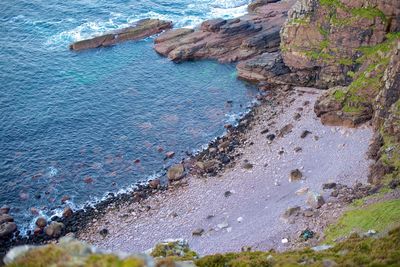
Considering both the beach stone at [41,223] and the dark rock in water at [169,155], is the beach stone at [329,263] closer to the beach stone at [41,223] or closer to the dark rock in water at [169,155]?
the beach stone at [41,223]

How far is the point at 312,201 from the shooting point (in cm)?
5997

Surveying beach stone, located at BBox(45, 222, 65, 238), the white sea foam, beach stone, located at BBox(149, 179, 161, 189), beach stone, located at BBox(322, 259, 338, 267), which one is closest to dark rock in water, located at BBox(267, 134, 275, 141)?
beach stone, located at BBox(149, 179, 161, 189)

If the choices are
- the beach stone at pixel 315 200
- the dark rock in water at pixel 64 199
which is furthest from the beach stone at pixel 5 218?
the beach stone at pixel 315 200

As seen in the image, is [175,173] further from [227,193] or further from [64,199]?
[64,199]

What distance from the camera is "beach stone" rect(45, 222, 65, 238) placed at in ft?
218

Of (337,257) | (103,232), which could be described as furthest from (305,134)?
(337,257)

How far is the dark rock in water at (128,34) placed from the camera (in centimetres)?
11256

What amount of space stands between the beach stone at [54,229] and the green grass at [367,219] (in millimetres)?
36193

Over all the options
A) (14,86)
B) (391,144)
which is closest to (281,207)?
(391,144)

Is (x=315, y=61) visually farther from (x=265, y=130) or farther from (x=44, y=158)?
(x=44, y=158)

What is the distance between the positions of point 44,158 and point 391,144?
53.8 meters

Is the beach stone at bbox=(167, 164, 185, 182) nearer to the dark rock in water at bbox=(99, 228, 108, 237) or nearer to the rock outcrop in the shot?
the dark rock in water at bbox=(99, 228, 108, 237)

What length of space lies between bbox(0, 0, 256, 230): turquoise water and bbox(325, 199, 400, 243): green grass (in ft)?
110

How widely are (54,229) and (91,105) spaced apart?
3329 cm
